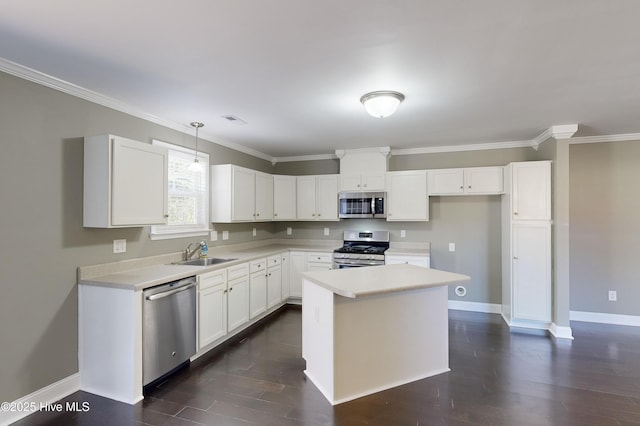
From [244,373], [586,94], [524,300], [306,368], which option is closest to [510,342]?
[524,300]

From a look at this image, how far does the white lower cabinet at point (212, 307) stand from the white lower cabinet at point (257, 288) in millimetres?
563

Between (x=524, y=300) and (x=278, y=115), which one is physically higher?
(x=278, y=115)

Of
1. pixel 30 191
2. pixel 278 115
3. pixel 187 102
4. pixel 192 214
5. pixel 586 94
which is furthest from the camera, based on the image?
pixel 192 214

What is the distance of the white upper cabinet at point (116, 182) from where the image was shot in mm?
2627

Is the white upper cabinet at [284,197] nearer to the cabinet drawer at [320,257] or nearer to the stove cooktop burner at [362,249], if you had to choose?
the cabinet drawer at [320,257]

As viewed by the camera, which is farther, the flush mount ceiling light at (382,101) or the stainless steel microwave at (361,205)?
the stainless steel microwave at (361,205)

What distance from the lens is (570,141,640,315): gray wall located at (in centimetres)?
425

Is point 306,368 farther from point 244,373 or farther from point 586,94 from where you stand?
point 586,94

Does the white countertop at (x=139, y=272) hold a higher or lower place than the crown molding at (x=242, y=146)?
lower

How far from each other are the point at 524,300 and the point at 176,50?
15.2 ft

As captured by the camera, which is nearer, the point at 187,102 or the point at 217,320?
the point at 187,102

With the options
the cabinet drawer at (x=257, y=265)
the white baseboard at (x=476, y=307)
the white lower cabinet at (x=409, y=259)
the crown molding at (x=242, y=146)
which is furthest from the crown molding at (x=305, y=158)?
the white baseboard at (x=476, y=307)

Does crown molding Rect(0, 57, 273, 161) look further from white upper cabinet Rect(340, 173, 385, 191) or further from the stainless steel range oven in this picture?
the stainless steel range oven

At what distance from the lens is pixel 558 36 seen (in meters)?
1.90
